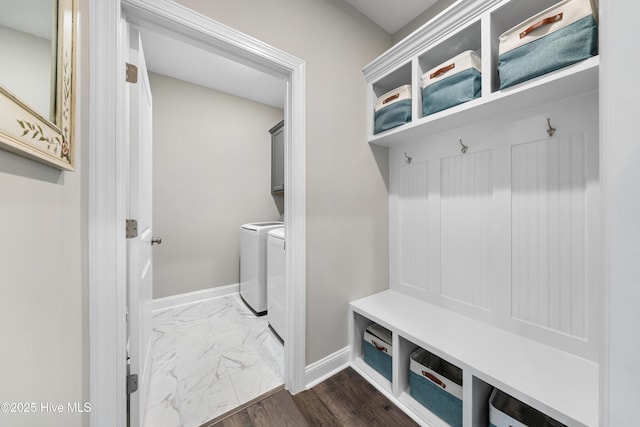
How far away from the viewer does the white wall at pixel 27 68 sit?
0.36 metres

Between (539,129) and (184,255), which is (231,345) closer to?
(184,255)

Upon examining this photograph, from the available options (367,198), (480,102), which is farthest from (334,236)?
(480,102)

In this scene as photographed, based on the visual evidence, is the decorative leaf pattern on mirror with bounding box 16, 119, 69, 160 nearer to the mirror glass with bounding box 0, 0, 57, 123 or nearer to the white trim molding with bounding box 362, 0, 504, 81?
the mirror glass with bounding box 0, 0, 57, 123

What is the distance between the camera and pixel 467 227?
1468mm

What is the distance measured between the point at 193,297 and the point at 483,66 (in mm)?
3217

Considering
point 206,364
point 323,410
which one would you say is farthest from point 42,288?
point 206,364

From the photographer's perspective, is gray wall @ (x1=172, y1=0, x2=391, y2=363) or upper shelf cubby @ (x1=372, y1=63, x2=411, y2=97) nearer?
gray wall @ (x1=172, y1=0, x2=391, y2=363)

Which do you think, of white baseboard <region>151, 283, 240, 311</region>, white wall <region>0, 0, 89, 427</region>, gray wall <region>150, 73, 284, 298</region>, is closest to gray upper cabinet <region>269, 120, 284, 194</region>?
gray wall <region>150, 73, 284, 298</region>

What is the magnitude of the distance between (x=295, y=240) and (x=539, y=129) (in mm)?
1439

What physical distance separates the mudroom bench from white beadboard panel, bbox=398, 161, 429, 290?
0.22 m

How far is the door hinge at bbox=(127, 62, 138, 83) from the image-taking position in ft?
3.39

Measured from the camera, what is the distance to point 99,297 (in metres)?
0.88

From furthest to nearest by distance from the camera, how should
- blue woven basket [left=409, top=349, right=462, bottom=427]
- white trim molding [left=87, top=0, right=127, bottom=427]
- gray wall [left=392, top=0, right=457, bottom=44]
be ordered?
gray wall [left=392, top=0, right=457, bottom=44], blue woven basket [left=409, top=349, right=462, bottom=427], white trim molding [left=87, top=0, right=127, bottom=427]

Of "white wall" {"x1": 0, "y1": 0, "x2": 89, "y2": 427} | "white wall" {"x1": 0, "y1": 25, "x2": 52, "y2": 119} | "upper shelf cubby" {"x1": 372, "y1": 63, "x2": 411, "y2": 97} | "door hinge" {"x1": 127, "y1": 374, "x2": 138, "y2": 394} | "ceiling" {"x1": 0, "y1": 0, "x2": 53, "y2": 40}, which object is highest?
"upper shelf cubby" {"x1": 372, "y1": 63, "x2": 411, "y2": 97}
